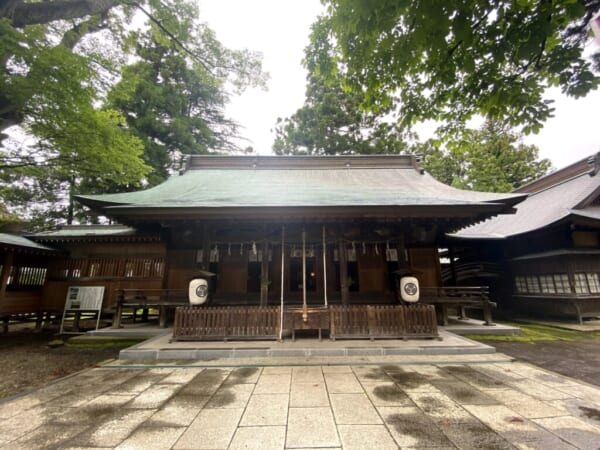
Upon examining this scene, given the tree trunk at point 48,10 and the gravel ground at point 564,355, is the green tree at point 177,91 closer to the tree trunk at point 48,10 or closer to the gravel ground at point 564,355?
the tree trunk at point 48,10

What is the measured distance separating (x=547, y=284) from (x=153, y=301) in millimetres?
16054

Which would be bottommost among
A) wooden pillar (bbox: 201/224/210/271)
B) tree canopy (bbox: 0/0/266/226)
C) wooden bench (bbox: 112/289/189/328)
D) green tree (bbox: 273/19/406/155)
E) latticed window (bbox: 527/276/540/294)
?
wooden bench (bbox: 112/289/189/328)

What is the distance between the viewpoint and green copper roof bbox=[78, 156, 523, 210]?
7133 mm

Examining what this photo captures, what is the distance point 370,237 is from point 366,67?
4.75m

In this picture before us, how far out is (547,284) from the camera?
35.8 feet

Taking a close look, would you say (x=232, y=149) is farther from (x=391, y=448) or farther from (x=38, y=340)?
(x=391, y=448)

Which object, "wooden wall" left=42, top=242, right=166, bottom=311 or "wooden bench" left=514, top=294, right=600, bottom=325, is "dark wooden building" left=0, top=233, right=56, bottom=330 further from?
"wooden bench" left=514, top=294, right=600, bottom=325

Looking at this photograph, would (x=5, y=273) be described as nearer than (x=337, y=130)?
Yes

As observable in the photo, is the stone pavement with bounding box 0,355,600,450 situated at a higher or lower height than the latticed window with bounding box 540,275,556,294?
lower

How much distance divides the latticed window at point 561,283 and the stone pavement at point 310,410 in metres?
7.98

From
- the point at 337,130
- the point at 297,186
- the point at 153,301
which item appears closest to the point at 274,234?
the point at 297,186

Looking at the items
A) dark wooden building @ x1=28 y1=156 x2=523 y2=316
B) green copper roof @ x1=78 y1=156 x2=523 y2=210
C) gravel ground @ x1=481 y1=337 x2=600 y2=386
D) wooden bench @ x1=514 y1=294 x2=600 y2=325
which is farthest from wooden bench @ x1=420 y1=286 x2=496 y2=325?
wooden bench @ x1=514 y1=294 x2=600 y2=325

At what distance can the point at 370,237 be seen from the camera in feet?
25.3

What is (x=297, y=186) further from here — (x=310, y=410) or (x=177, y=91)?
(x=177, y=91)
